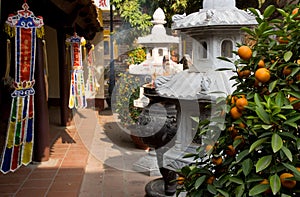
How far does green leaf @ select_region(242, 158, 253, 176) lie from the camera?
1.51 metres

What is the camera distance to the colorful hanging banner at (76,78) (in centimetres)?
735

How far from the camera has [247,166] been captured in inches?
60.1

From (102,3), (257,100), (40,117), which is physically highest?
(102,3)

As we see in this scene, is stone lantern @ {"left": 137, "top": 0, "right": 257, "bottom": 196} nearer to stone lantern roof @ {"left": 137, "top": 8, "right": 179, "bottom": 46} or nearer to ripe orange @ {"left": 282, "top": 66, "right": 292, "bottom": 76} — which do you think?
ripe orange @ {"left": 282, "top": 66, "right": 292, "bottom": 76}

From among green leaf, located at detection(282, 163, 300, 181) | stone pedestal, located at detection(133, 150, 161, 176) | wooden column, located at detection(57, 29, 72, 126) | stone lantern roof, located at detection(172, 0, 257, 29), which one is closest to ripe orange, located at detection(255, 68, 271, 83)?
green leaf, located at detection(282, 163, 300, 181)

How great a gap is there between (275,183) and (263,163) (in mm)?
86

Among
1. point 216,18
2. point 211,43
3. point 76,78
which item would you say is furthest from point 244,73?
point 76,78

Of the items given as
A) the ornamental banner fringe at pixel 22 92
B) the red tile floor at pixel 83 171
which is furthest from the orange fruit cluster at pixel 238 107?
the ornamental banner fringe at pixel 22 92

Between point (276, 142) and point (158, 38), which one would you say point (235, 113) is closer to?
point (276, 142)

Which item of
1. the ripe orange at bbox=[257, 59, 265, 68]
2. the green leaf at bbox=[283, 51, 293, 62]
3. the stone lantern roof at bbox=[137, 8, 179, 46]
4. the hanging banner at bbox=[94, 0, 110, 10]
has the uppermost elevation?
the hanging banner at bbox=[94, 0, 110, 10]

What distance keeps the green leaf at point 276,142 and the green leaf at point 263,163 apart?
0.25ft

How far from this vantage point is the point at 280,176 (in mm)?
1463

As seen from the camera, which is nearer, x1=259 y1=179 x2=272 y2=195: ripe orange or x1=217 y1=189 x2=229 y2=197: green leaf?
x1=259 y1=179 x2=272 y2=195: ripe orange

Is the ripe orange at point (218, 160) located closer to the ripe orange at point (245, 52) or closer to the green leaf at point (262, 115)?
the green leaf at point (262, 115)
